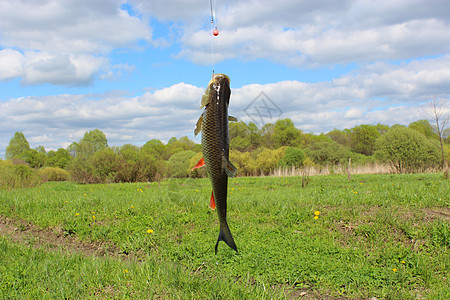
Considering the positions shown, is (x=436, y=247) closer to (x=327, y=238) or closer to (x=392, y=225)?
(x=392, y=225)

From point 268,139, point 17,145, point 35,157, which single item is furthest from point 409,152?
point 17,145

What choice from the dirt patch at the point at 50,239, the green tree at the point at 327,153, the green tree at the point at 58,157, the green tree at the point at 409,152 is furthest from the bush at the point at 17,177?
the green tree at the point at 58,157

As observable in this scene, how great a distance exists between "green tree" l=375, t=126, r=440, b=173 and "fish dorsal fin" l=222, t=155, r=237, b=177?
24.4 meters

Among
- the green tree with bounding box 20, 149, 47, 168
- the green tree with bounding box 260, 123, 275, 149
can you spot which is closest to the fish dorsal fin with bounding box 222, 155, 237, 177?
the green tree with bounding box 260, 123, 275, 149

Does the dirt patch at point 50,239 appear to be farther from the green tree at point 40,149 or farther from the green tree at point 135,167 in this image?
the green tree at point 40,149

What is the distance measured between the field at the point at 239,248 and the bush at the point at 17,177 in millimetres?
6576

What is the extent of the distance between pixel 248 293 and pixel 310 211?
3212 millimetres

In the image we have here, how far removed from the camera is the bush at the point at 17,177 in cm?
1357

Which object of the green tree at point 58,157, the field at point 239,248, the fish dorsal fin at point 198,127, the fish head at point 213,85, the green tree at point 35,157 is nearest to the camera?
the fish head at point 213,85

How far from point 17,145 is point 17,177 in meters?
42.2

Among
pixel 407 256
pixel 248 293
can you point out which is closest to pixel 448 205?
pixel 407 256

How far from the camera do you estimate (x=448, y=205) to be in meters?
6.50

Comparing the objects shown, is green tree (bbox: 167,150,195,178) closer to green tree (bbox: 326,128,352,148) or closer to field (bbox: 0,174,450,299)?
field (bbox: 0,174,450,299)

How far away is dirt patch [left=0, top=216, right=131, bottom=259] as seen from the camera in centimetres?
586
